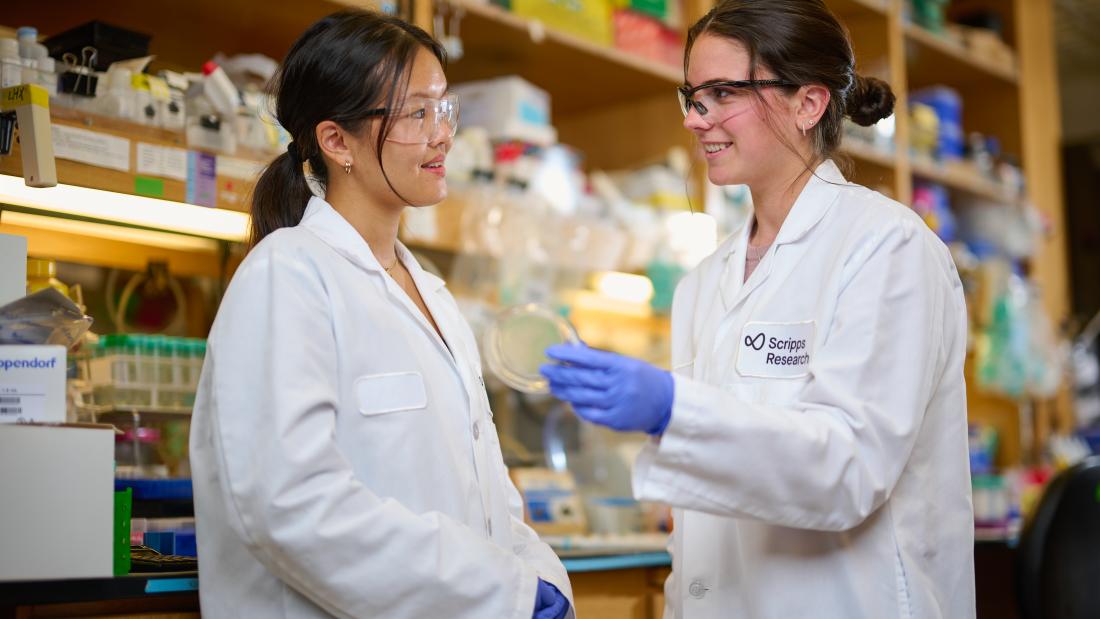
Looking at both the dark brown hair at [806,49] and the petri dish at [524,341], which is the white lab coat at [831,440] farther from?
the petri dish at [524,341]

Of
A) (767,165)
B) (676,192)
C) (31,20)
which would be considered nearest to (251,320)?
(767,165)

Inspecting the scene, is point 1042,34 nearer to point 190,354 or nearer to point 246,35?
point 246,35

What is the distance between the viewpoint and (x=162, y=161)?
2.16m

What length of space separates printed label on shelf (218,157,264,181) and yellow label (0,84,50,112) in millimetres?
404

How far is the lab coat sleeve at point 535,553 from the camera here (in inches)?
68.1

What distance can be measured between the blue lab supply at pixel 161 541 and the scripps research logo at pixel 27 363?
46 cm

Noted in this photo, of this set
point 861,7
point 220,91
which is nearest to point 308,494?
point 220,91

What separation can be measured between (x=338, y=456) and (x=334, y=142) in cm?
52

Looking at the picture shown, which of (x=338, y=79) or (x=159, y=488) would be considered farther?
(x=159, y=488)

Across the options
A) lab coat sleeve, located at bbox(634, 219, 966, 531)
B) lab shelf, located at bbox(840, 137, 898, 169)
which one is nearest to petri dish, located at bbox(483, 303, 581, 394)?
lab coat sleeve, located at bbox(634, 219, 966, 531)

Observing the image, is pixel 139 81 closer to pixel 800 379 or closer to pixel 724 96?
pixel 724 96

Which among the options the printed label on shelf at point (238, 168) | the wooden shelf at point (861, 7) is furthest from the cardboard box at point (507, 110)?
the wooden shelf at point (861, 7)

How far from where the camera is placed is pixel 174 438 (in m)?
2.25

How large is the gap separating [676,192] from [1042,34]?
2.49 metres
